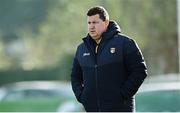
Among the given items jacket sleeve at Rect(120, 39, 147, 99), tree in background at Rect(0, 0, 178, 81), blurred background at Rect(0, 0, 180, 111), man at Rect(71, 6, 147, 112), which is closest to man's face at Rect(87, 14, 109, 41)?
man at Rect(71, 6, 147, 112)

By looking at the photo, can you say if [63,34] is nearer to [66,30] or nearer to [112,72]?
[66,30]

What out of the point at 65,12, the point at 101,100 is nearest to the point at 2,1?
the point at 65,12

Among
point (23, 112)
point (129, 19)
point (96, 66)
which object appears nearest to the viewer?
point (96, 66)

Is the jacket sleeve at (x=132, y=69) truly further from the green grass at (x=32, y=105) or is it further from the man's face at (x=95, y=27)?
the green grass at (x=32, y=105)

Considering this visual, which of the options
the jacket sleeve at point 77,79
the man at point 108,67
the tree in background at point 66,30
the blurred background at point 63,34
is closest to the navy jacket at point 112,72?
A: the man at point 108,67

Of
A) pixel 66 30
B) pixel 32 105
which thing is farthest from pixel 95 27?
pixel 66 30

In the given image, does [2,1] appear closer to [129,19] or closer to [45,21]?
[45,21]

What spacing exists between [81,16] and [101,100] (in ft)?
72.0

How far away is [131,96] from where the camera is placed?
789 centimetres

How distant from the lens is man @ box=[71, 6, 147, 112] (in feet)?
25.7

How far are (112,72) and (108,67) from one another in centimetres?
7

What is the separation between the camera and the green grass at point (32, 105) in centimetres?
1522

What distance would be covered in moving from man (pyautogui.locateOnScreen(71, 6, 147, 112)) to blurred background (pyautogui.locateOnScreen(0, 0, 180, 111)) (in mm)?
13341

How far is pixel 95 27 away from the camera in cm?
788
